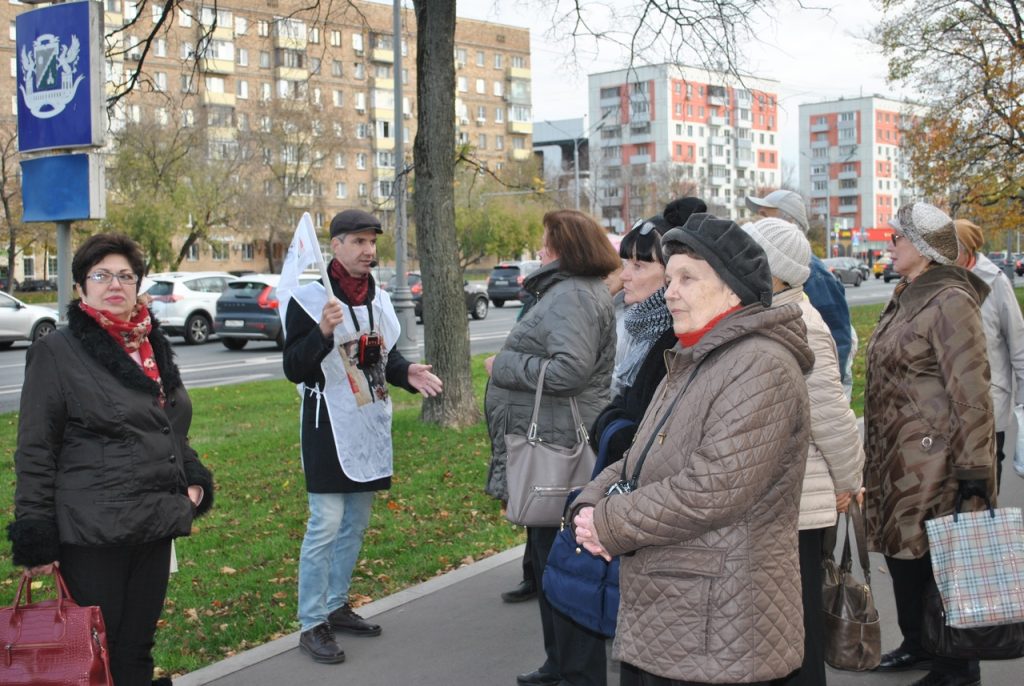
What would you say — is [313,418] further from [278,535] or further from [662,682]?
[662,682]

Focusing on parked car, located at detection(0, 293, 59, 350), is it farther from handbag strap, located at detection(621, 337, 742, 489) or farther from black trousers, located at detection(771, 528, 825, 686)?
handbag strap, located at detection(621, 337, 742, 489)

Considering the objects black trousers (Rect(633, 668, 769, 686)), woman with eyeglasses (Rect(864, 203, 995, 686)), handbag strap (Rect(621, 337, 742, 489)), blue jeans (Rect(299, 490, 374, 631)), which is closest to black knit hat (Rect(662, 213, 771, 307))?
handbag strap (Rect(621, 337, 742, 489))

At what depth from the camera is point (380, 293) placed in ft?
17.5

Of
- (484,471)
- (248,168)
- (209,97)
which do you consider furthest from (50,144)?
(209,97)

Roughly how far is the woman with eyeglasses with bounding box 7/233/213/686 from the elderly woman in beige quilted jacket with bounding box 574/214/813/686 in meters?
1.58

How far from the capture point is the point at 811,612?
3660 millimetres

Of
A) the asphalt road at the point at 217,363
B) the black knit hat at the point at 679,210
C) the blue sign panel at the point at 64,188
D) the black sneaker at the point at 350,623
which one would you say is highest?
the blue sign panel at the point at 64,188

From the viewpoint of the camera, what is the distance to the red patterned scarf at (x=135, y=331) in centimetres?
365

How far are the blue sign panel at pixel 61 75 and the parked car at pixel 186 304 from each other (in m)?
20.7

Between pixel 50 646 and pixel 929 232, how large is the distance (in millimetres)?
3514

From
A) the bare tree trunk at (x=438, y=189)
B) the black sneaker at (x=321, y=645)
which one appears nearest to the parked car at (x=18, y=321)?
the bare tree trunk at (x=438, y=189)

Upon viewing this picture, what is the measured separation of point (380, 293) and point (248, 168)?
56.6 metres

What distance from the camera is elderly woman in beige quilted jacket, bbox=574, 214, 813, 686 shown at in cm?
267

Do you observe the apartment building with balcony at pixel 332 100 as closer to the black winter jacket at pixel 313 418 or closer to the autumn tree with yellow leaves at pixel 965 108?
the autumn tree with yellow leaves at pixel 965 108
